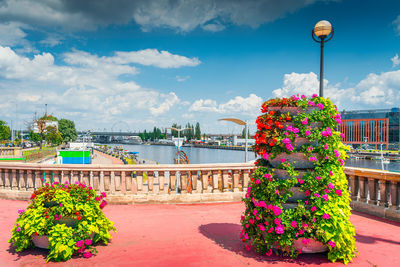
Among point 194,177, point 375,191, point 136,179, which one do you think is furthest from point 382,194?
point 136,179

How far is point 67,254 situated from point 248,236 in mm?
2945

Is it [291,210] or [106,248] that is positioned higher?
[291,210]

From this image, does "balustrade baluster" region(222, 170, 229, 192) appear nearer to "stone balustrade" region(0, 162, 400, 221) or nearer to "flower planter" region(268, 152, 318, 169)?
"stone balustrade" region(0, 162, 400, 221)

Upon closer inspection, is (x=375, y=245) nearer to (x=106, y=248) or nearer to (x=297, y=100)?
(x=297, y=100)

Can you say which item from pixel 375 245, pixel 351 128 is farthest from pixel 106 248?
pixel 351 128

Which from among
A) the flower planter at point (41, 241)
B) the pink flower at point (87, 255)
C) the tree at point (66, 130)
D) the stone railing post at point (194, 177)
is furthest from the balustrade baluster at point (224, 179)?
the tree at point (66, 130)

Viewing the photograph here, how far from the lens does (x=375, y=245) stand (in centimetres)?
525

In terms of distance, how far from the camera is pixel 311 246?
4523 mm

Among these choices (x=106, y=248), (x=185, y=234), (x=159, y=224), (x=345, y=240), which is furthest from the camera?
(x=159, y=224)

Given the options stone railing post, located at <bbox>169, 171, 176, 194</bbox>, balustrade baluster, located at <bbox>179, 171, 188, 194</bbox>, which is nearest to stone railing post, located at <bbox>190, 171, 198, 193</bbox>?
balustrade baluster, located at <bbox>179, 171, 188, 194</bbox>

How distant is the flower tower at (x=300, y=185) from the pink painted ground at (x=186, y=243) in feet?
1.30

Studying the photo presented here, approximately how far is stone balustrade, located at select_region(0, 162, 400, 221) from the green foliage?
10.9 feet

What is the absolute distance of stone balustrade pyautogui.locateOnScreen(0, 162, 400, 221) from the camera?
288 inches

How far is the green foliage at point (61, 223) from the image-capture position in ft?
14.7
